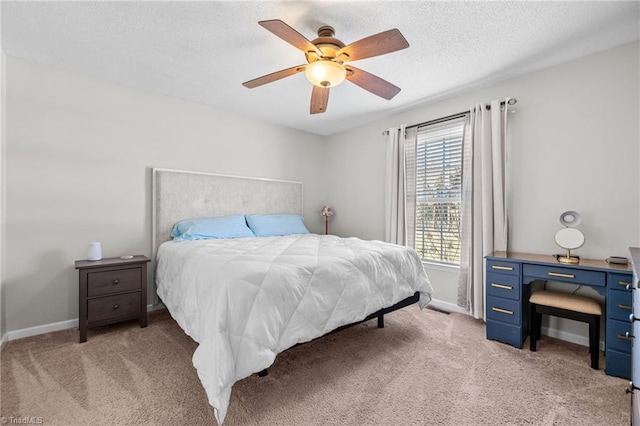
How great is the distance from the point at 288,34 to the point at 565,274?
8.66 feet

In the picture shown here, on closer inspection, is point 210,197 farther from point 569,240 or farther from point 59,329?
point 569,240

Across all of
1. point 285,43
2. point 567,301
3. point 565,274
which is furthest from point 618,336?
point 285,43

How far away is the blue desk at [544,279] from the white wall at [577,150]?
1.00 feet

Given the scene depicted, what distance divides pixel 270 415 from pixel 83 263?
7.16 ft

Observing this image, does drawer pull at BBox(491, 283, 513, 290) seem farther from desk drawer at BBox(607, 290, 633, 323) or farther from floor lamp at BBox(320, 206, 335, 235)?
floor lamp at BBox(320, 206, 335, 235)

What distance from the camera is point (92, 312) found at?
243 cm

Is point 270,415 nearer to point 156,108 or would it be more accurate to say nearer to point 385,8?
point 385,8

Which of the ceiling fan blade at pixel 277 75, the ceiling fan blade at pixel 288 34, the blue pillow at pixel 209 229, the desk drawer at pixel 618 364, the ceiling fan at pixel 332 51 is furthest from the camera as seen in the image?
the blue pillow at pixel 209 229

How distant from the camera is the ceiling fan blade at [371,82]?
7.03 ft

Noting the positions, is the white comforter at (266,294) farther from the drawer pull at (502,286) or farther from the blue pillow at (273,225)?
the blue pillow at (273,225)

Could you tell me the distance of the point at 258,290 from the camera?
1.58m

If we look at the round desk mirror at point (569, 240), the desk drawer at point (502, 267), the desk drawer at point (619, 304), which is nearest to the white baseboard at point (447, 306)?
the desk drawer at point (502, 267)

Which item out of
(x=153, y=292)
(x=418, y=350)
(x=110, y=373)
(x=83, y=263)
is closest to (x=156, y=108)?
(x=83, y=263)

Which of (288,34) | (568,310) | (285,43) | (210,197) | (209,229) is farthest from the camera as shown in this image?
(210,197)
